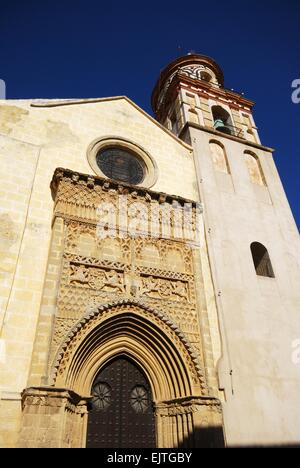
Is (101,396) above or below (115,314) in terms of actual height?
below

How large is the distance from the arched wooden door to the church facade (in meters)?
0.02

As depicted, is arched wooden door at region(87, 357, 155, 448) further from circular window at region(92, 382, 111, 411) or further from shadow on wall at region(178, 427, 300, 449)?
shadow on wall at region(178, 427, 300, 449)

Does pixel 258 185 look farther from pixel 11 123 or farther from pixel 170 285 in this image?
pixel 11 123

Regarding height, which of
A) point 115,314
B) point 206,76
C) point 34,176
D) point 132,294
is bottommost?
point 115,314

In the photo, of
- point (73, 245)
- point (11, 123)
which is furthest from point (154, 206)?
point (11, 123)

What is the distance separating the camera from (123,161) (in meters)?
10.6

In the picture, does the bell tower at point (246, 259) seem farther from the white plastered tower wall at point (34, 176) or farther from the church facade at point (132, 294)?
the white plastered tower wall at point (34, 176)

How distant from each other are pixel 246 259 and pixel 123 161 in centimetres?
458

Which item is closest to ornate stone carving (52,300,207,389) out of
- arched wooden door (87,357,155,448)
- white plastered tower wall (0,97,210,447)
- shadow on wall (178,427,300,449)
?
A: white plastered tower wall (0,97,210,447)

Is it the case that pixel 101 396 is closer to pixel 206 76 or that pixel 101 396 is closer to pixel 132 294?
pixel 132 294

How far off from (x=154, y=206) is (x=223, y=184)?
10.1 ft

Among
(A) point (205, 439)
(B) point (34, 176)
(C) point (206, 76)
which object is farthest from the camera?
(C) point (206, 76)

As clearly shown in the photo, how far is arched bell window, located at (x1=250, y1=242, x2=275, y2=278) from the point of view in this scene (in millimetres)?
10000

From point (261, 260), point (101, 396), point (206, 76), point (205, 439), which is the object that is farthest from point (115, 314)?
point (206, 76)
